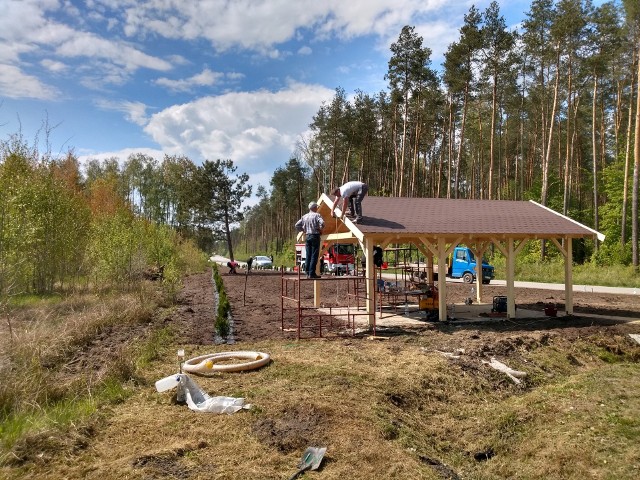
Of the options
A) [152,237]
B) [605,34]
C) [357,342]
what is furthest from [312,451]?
[605,34]

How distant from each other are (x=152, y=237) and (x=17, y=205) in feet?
27.2

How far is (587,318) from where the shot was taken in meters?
13.3

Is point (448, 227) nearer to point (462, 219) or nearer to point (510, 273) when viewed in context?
point (462, 219)

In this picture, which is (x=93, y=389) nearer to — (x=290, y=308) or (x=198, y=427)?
(x=198, y=427)

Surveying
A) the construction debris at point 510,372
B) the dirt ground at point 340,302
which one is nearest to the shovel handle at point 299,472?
the construction debris at point 510,372

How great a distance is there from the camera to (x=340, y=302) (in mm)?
17531

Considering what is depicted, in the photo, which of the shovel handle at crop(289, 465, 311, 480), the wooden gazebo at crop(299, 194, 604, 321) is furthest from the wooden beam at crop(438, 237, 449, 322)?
the shovel handle at crop(289, 465, 311, 480)

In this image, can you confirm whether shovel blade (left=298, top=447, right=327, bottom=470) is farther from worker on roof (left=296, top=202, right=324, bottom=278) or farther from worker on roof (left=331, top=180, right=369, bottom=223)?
worker on roof (left=331, top=180, right=369, bottom=223)

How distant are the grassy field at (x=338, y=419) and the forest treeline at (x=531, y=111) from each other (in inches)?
780

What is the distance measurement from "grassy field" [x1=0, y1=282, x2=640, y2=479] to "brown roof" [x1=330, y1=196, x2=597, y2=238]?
3.58 m

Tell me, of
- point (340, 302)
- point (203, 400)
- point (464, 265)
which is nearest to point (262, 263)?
point (464, 265)

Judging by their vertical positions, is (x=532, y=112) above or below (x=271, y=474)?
above

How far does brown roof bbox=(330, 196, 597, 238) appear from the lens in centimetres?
1200

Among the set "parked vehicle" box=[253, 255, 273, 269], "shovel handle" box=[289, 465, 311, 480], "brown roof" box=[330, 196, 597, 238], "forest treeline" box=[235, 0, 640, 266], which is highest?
"forest treeline" box=[235, 0, 640, 266]
